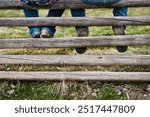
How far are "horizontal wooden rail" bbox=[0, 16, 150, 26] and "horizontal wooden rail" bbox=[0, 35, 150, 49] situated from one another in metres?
0.18

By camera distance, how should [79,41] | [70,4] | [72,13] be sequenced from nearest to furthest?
[70,4]
[79,41]
[72,13]

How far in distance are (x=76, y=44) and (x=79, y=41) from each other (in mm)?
51

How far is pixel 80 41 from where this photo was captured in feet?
16.4

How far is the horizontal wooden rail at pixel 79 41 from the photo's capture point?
4.95 meters

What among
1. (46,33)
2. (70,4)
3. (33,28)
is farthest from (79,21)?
(33,28)

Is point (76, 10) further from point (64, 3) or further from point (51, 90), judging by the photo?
point (51, 90)

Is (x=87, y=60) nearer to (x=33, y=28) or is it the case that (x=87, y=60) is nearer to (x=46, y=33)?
(x=46, y=33)

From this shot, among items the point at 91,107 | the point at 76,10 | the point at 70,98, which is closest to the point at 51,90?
the point at 70,98

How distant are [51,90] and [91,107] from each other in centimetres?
60

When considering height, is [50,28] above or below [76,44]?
above

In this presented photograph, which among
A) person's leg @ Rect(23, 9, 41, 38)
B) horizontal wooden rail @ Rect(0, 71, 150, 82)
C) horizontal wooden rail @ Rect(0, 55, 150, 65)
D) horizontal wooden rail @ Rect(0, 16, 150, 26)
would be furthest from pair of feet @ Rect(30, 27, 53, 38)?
horizontal wooden rail @ Rect(0, 71, 150, 82)

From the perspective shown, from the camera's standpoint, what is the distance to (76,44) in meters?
5.00

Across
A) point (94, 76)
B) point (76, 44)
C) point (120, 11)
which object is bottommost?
point (94, 76)

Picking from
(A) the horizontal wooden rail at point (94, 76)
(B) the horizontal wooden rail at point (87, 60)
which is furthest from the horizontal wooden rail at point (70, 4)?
(A) the horizontal wooden rail at point (94, 76)
